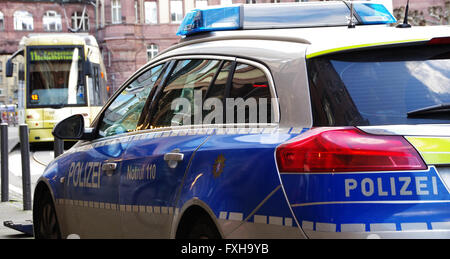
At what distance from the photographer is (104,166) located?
16.8ft

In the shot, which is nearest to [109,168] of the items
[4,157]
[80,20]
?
[4,157]

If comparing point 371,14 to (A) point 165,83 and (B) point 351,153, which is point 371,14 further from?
(B) point 351,153

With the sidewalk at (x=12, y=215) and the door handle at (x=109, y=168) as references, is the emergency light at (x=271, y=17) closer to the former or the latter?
the door handle at (x=109, y=168)

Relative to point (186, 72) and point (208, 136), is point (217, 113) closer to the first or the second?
point (208, 136)

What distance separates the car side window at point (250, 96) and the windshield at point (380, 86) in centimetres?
33

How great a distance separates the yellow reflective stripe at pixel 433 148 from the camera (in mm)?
3186

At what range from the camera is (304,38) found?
370 cm

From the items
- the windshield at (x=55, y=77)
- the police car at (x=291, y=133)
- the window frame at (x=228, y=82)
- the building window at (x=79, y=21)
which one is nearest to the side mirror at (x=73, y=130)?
the police car at (x=291, y=133)

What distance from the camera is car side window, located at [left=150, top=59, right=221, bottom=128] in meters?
4.35

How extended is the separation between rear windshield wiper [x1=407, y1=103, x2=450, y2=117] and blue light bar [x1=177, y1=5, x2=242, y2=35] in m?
1.43

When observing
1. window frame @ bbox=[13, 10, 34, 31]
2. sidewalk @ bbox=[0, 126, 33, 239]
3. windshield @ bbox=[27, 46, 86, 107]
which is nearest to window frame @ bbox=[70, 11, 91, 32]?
window frame @ bbox=[13, 10, 34, 31]

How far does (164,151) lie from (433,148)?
1.57 metres

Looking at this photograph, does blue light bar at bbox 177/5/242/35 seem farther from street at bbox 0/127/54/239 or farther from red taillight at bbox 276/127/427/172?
street at bbox 0/127/54/239
